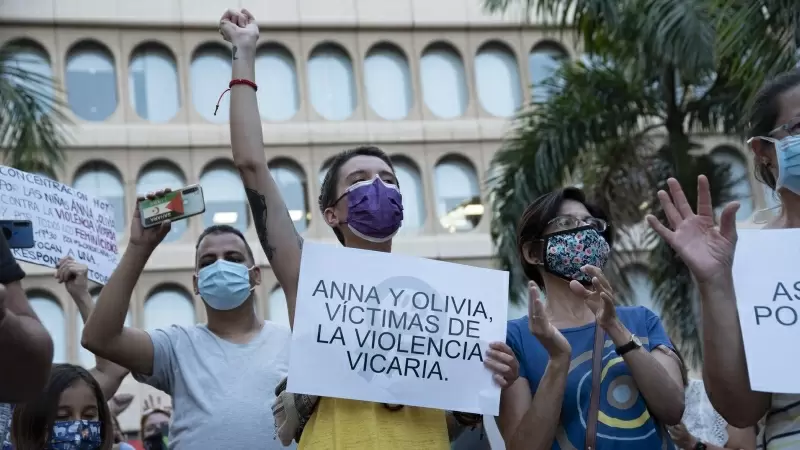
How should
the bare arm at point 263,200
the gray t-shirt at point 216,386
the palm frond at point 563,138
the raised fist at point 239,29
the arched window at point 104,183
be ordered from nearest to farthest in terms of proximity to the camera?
1. the bare arm at point 263,200
2. the raised fist at point 239,29
3. the gray t-shirt at point 216,386
4. the palm frond at point 563,138
5. the arched window at point 104,183

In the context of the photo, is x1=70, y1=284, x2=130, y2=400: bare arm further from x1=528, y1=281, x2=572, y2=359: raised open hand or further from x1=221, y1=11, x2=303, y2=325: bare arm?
x1=528, y1=281, x2=572, y2=359: raised open hand

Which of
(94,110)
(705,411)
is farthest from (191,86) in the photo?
(705,411)

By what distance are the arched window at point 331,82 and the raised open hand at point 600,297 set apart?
21148 millimetres

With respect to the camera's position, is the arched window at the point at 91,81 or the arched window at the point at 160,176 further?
the arched window at the point at 91,81

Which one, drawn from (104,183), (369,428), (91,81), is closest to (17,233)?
(369,428)

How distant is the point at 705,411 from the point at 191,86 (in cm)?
1988

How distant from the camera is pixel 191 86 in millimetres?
23797

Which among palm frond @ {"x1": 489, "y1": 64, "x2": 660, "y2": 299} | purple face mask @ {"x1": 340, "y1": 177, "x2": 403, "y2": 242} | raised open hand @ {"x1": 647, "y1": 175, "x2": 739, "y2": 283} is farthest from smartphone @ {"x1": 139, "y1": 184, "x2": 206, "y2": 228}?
palm frond @ {"x1": 489, "y1": 64, "x2": 660, "y2": 299}

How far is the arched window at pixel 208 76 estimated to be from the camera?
23.8 meters

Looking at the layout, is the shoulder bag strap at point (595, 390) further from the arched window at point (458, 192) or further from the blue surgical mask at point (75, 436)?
the arched window at point (458, 192)

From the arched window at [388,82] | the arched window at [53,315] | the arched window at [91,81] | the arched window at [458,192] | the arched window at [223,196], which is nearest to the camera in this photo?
the arched window at [53,315]

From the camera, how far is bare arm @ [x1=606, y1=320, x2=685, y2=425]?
10.2 ft

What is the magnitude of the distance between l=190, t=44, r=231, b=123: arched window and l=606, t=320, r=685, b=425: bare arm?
21070 millimetres

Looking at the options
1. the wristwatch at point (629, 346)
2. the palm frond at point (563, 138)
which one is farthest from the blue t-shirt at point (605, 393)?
the palm frond at point (563, 138)
